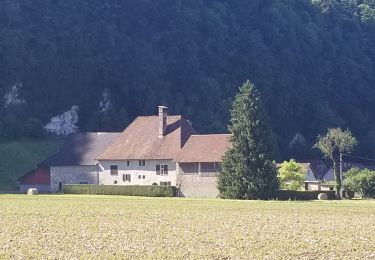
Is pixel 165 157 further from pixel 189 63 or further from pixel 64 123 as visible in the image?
pixel 189 63

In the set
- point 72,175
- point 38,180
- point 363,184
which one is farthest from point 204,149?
point 38,180

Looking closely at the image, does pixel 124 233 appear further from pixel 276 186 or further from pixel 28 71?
pixel 28 71

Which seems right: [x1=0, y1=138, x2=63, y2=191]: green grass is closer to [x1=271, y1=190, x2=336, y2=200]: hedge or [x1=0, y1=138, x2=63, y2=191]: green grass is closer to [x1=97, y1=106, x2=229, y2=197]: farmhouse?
[x1=97, y1=106, x2=229, y2=197]: farmhouse

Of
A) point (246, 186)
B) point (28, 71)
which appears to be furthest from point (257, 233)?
point (28, 71)

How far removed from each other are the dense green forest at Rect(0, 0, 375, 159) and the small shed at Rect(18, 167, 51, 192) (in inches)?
732

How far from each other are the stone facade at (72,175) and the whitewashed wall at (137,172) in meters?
2.22

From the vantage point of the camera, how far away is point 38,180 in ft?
304

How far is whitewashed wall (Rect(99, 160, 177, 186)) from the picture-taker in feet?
277

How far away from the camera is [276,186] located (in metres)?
69.1

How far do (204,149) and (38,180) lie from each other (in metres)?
20.8

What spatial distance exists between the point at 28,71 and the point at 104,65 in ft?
42.9

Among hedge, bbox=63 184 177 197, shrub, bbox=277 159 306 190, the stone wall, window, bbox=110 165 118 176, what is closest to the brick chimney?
window, bbox=110 165 118 176

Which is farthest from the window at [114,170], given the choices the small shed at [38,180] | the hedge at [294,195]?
the hedge at [294,195]

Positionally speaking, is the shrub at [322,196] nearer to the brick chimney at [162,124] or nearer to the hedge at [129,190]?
the hedge at [129,190]
